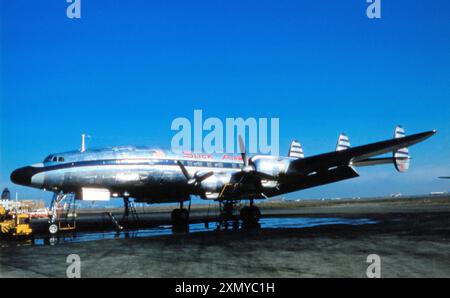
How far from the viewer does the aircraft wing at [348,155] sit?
65.7 ft

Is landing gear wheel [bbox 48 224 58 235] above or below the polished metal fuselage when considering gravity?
below

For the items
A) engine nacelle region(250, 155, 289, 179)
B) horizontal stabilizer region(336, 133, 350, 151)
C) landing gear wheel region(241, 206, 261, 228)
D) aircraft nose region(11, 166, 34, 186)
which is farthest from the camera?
horizontal stabilizer region(336, 133, 350, 151)

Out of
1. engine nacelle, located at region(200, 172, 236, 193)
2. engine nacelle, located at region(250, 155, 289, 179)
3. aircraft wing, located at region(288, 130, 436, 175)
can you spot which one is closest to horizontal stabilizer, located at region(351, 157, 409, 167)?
aircraft wing, located at region(288, 130, 436, 175)

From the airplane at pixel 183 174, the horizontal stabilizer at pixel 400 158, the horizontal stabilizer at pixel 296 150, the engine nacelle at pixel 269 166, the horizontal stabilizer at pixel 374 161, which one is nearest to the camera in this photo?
the airplane at pixel 183 174

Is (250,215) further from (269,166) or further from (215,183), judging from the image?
(269,166)

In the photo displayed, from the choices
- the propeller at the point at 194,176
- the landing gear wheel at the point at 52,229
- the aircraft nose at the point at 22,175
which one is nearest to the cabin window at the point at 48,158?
the aircraft nose at the point at 22,175

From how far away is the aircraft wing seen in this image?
20013 mm

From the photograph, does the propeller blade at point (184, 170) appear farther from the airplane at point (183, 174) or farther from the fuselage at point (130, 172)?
the fuselage at point (130, 172)

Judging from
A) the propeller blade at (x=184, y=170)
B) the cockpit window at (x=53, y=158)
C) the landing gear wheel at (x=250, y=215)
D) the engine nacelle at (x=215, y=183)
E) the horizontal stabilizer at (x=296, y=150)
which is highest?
the horizontal stabilizer at (x=296, y=150)

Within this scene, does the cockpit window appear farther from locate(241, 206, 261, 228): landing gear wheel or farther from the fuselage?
locate(241, 206, 261, 228): landing gear wheel

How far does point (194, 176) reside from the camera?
2427 centimetres

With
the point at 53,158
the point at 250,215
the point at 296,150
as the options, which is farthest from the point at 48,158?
the point at 296,150

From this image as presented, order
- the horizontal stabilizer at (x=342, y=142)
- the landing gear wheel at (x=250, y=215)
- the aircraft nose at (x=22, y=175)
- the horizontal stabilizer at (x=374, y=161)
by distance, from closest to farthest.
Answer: the aircraft nose at (x=22, y=175) → the landing gear wheel at (x=250, y=215) → the horizontal stabilizer at (x=374, y=161) → the horizontal stabilizer at (x=342, y=142)
